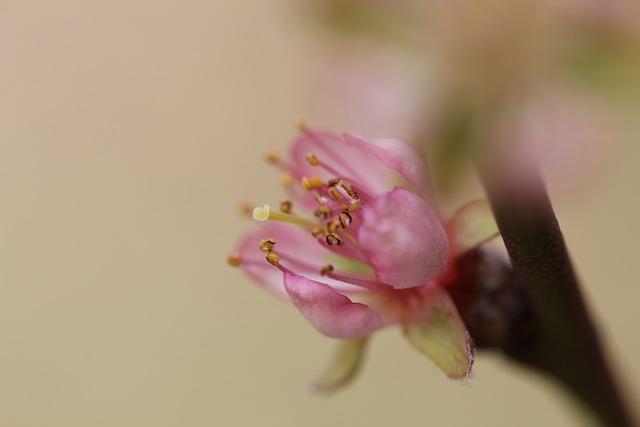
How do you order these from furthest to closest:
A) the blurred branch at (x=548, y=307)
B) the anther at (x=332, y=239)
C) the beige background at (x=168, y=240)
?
1. the beige background at (x=168, y=240)
2. the anther at (x=332, y=239)
3. the blurred branch at (x=548, y=307)

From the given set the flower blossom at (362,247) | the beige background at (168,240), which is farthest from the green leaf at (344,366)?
A: the beige background at (168,240)

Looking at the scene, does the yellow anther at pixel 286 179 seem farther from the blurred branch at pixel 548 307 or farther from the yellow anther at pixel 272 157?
the blurred branch at pixel 548 307

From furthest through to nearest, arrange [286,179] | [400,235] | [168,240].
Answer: [168,240] → [286,179] → [400,235]

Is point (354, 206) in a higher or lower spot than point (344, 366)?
higher

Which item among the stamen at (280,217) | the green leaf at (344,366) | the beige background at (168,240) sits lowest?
the beige background at (168,240)

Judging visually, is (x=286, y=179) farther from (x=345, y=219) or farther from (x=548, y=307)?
(x=548, y=307)

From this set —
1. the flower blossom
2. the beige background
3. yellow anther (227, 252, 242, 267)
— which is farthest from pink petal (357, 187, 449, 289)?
the beige background

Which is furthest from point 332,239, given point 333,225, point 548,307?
point 548,307
